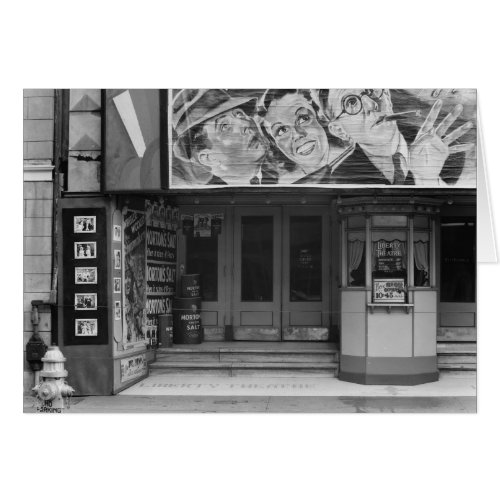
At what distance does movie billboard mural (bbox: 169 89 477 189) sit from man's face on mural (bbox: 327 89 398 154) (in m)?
0.01

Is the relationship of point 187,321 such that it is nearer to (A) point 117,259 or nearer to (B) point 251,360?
(B) point 251,360

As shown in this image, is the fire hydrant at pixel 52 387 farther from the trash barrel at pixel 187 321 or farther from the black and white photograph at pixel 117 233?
the trash barrel at pixel 187 321

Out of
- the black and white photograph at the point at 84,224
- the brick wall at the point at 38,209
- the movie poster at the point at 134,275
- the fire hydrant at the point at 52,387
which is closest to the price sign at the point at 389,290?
the movie poster at the point at 134,275

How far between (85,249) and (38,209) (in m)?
0.85

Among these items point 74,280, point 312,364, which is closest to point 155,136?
point 74,280

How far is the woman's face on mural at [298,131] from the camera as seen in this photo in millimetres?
9930

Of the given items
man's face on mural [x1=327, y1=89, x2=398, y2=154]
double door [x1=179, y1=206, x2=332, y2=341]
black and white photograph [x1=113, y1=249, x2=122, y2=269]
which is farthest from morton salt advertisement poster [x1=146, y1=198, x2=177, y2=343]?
man's face on mural [x1=327, y1=89, x2=398, y2=154]

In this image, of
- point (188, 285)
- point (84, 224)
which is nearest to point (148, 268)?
point (188, 285)

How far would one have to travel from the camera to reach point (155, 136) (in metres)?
10.2

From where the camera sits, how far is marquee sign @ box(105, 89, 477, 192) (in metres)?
9.85

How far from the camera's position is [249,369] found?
1201 cm

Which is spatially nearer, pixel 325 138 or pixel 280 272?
pixel 325 138

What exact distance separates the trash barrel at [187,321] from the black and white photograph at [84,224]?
98.3 inches
